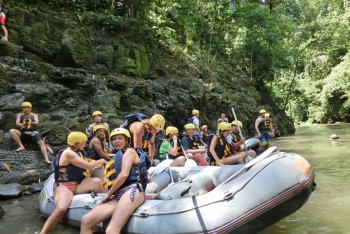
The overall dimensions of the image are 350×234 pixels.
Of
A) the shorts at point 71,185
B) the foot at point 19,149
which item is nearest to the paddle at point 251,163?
the shorts at point 71,185

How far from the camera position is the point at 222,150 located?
6738 millimetres

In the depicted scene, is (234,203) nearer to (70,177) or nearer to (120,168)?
(120,168)

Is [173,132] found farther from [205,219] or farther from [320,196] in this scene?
[205,219]

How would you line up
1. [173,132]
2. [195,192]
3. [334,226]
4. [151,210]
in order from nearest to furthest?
[151,210], [334,226], [195,192], [173,132]

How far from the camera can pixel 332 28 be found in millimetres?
25016

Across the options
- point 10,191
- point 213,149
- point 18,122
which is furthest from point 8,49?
point 213,149

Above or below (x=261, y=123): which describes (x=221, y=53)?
above

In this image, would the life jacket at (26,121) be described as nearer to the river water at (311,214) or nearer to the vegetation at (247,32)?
the river water at (311,214)

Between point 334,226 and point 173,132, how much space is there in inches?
155

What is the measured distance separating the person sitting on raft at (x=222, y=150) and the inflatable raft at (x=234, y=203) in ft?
6.10

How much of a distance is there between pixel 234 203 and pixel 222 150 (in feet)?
9.68

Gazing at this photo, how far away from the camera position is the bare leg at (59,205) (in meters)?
4.58

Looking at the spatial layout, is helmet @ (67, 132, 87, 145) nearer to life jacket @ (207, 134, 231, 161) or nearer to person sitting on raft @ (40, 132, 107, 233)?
person sitting on raft @ (40, 132, 107, 233)

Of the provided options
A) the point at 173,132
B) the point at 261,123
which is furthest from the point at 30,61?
the point at 261,123
